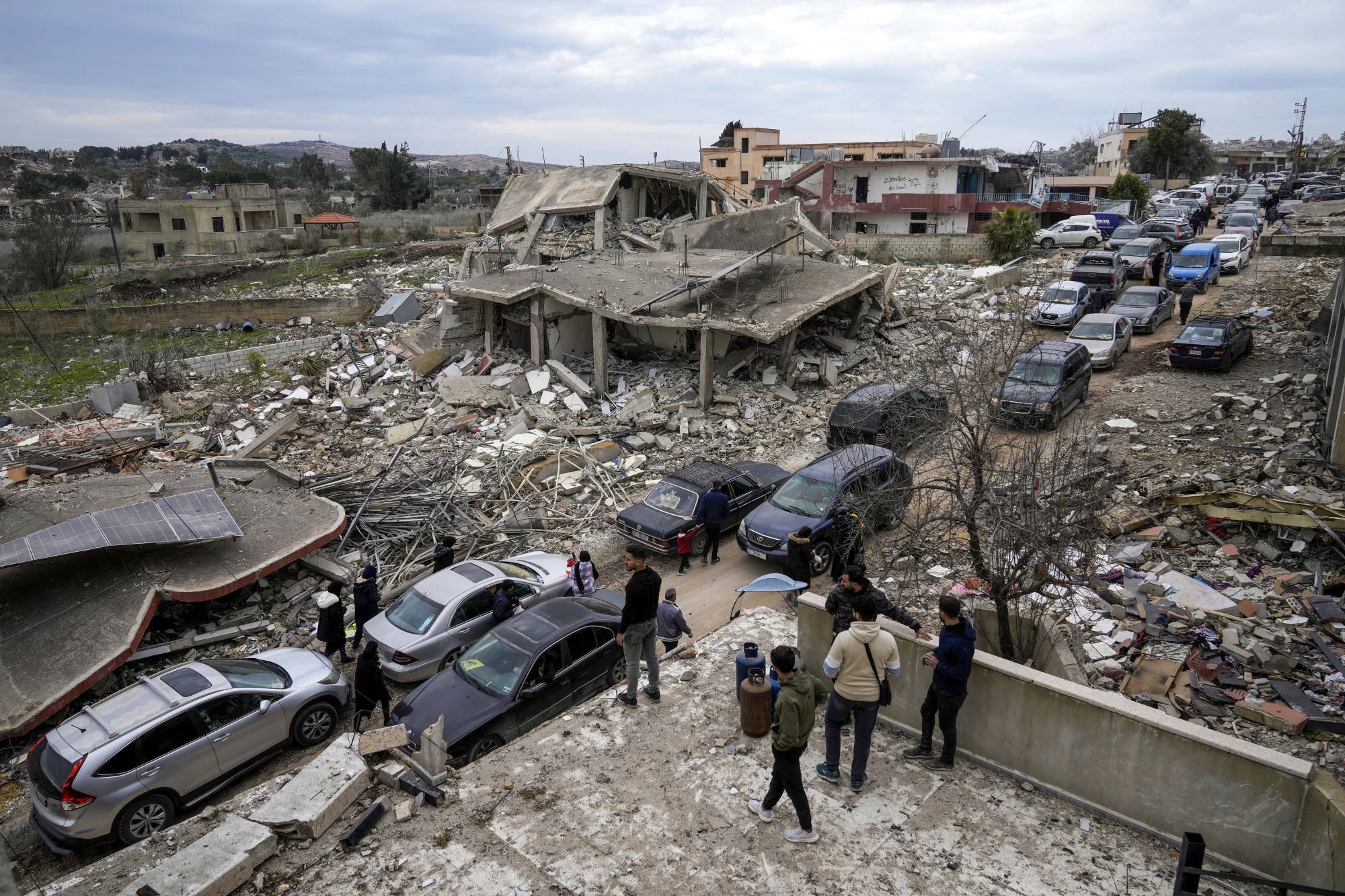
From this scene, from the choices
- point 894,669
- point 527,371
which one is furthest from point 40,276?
point 894,669

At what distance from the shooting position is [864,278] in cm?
2098

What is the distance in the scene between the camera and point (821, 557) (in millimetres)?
11672

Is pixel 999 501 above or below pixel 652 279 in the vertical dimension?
below

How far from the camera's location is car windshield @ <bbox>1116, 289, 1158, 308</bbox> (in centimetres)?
2156

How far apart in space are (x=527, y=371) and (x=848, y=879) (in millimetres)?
16594

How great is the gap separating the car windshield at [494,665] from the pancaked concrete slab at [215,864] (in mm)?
2536

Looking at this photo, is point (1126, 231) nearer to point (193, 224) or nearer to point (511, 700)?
point (511, 700)

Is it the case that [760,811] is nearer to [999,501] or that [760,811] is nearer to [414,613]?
[999,501]

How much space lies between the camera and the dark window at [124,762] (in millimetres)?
7273

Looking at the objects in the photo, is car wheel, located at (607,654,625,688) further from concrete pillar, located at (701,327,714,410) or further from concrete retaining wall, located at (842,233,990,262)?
concrete retaining wall, located at (842,233,990,262)

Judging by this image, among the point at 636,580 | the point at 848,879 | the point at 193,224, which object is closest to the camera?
the point at 848,879

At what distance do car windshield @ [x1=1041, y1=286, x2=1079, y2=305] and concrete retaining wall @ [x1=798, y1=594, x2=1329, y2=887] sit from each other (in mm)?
17998

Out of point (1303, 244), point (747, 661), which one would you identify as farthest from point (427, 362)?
point (1303, 244)

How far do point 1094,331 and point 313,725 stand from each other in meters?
18.7
